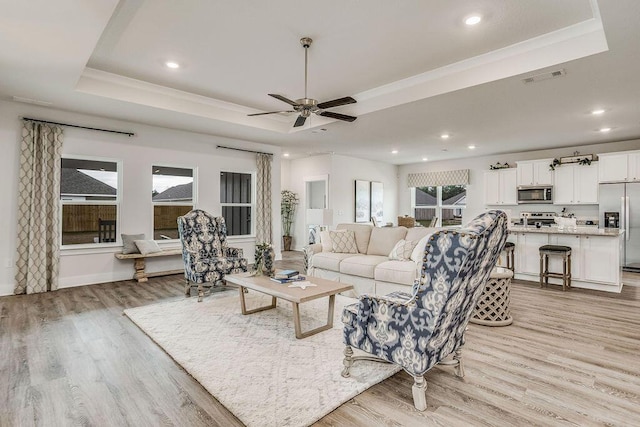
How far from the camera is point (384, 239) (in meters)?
5.09

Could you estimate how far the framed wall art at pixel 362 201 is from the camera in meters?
9.34

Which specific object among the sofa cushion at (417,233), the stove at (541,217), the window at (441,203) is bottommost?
the sofa cushion at (417,233)

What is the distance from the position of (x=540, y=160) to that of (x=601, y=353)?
6.12 metres

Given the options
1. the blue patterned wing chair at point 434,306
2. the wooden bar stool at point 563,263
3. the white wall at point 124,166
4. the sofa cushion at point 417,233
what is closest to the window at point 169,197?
the white wall at point 124,166

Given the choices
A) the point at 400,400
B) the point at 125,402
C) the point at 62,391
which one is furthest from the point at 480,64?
the point at 62,391

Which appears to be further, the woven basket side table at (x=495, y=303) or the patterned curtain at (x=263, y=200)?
the patterned curtain at (x=263, y=200)

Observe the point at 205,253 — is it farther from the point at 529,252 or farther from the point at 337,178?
Result: the point at 529,252

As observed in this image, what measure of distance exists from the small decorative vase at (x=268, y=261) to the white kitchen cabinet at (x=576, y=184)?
7019 millimetres

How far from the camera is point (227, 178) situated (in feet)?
23.6

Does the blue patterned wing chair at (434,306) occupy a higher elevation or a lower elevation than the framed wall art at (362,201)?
lower

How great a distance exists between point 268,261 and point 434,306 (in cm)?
232

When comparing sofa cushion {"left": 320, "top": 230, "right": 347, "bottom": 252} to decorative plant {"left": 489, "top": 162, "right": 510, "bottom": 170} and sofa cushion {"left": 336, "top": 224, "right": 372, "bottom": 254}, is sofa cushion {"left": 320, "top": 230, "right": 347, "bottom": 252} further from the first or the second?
decorative plant {"left": 489, "top": 162, "right": 510, "bottom": 170}

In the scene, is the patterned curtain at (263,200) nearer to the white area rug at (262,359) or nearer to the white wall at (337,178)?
the white wall at (337,178)

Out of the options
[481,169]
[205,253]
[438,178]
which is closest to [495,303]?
[205,253]
